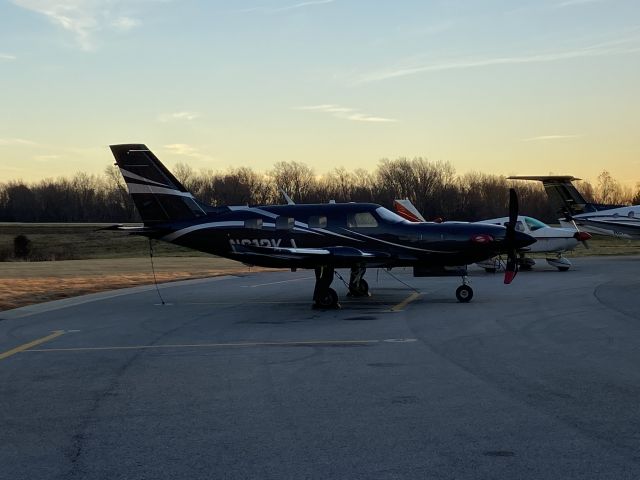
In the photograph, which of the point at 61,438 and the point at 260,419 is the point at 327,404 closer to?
the point at 260,419

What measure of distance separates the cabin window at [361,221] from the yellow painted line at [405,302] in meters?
2.12

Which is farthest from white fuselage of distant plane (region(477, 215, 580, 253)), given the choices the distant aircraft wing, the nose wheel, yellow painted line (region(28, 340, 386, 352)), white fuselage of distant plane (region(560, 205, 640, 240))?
yellow painted line (region(28, 340, 386, 352))

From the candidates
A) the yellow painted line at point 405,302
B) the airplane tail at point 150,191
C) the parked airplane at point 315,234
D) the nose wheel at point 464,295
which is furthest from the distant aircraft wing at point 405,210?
the nose wheel at point 464,295

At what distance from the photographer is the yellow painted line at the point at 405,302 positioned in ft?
60.0

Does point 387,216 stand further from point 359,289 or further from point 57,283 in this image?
point 57,283

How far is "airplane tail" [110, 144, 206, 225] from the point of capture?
21.5m

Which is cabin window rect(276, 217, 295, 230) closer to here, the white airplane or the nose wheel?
the nose wheel

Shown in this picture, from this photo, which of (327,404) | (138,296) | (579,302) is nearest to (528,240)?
(579,302)

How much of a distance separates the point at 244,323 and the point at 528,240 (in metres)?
7.54

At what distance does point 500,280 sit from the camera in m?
27.8

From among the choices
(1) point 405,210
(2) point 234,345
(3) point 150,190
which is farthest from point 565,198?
(2) point 234,345

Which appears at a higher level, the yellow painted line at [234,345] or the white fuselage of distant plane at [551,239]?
the white fuselage of distant plane at [551,239]

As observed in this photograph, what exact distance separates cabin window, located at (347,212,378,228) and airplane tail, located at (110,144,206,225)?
4039 mm

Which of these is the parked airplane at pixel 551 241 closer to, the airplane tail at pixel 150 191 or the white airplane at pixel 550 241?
the white airplane at pixel 550 241
